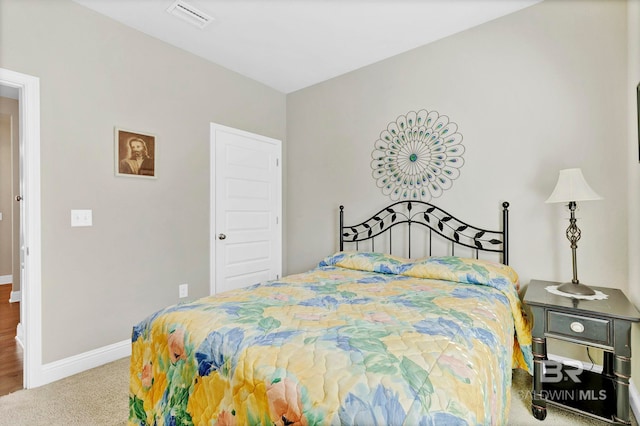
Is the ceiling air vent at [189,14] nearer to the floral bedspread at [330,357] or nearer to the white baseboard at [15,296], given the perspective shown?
the floral bedspread at [330,357]

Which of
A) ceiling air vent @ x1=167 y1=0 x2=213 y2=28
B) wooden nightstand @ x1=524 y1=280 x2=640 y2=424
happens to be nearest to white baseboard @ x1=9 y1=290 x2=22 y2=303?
ceiling air vent @ x1=167 y1=0 x2=213 y2=28

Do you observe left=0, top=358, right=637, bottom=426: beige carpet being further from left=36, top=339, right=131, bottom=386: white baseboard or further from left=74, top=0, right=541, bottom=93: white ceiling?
left=74, top=0, right=541, bottom=93: white ceiling

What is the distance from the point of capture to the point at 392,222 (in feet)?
10.1

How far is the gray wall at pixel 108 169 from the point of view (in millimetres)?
2199

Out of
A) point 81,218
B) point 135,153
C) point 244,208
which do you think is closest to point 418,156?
point 244,208

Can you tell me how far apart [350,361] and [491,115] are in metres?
2.34

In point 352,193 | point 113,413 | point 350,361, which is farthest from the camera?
point 352,193

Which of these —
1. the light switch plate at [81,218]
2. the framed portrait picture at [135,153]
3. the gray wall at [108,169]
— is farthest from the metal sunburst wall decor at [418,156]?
the light switch plate at [81,218]

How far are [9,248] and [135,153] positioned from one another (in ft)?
13.5

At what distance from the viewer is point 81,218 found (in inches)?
92.4

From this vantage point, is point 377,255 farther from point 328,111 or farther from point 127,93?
point 127,93

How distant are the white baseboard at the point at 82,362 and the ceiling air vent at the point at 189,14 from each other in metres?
2.58

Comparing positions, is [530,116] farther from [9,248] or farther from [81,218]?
[9,248]

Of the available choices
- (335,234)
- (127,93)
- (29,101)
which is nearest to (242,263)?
(335,234)
